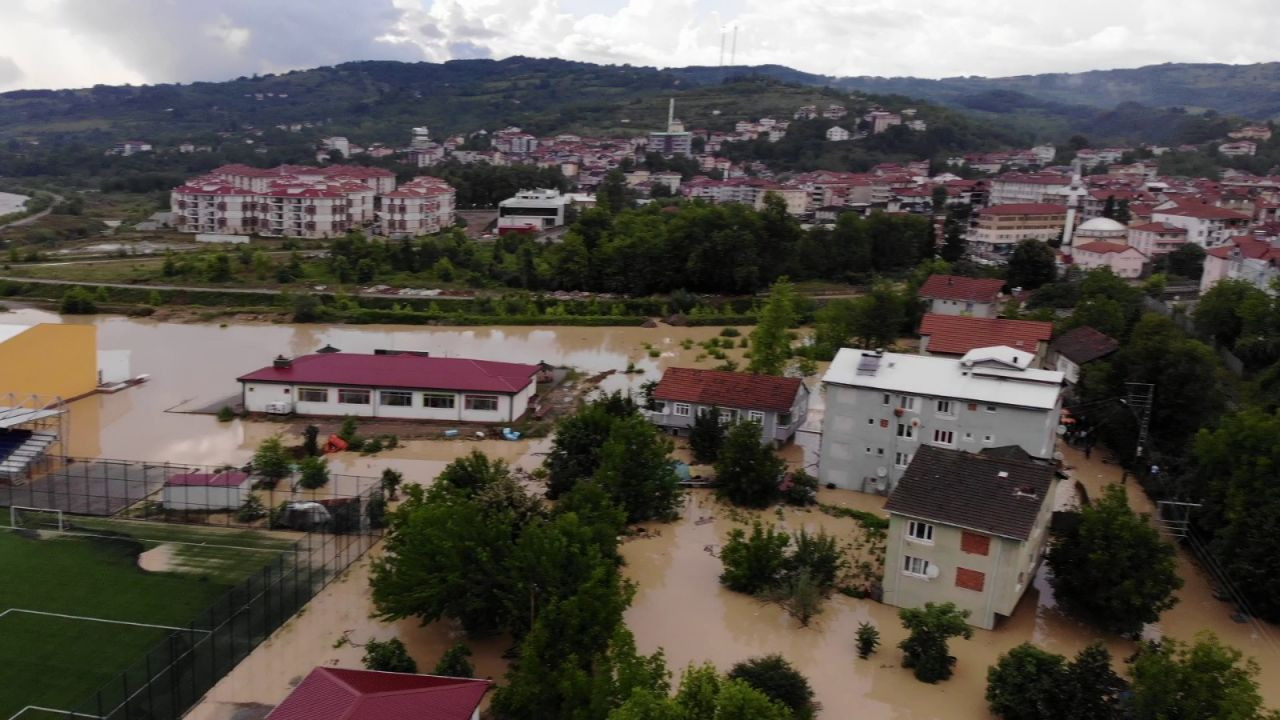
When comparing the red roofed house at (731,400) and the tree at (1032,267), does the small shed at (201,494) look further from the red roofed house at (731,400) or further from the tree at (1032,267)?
the tree at (1032,267)

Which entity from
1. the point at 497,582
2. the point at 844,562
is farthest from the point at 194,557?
the point at 844,562

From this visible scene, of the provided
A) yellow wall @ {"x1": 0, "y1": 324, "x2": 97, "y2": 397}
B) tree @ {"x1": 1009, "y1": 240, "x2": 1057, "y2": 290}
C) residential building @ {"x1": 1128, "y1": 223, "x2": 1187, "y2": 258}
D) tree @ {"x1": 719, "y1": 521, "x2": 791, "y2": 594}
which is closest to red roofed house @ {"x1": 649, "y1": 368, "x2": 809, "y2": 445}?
tree @ {"x1": 719, "y1": 521, "x2": 791, "y2": 594}

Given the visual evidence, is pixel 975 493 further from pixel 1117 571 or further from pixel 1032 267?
pixel 1032 267

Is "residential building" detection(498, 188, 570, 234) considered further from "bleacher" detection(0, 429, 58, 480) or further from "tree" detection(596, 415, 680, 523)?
"tree" detection(596, 415, 680, 523)

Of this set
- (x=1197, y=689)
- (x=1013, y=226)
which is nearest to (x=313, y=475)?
(x=1197, y=689)

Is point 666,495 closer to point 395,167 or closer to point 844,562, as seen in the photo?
point 844,562
